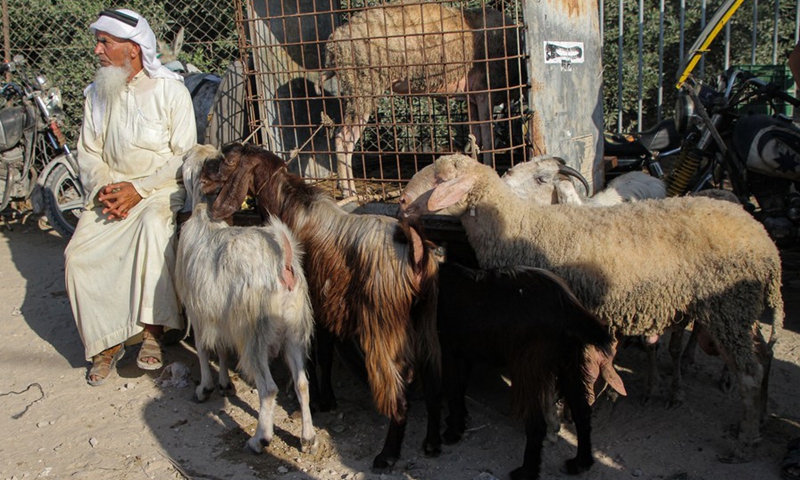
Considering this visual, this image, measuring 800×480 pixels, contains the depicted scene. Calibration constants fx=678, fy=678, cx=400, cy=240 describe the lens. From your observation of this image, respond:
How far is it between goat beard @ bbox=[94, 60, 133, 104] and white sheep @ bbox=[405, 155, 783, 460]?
247 cm

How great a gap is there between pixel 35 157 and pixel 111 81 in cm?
461

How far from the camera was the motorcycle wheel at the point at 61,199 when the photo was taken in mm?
7949

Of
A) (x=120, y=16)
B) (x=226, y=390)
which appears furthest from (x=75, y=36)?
(x=226, y=390)

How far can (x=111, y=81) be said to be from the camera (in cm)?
495

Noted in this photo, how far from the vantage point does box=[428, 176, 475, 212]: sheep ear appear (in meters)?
4.04

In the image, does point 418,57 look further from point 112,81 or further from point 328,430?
point 328,430

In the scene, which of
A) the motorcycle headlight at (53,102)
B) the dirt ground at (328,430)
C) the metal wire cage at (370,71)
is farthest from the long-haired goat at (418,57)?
the motorcycle headlight at (53,102)

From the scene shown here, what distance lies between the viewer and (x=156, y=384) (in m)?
4.76

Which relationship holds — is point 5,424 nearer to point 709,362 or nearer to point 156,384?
point 156,384

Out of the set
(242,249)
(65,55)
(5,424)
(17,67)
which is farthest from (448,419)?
(65,55)

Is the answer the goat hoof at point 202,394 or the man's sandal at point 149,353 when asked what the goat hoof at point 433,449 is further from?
the man's sandal at point 149,353

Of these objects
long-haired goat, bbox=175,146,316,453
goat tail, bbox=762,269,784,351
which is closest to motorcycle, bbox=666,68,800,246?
goat tail, bbox=762,269,784,351

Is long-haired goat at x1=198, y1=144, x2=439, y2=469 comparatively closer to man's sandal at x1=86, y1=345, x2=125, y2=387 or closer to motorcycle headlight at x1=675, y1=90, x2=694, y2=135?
man's sandal at x1=86, y1=345, x2=125, y2=387

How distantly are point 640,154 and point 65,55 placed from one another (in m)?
7.91
